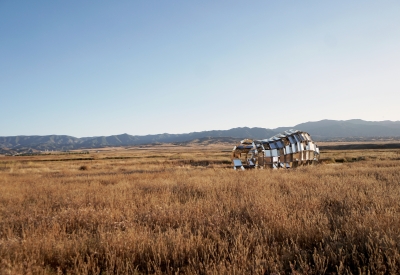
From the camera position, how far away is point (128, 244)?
4.33 m

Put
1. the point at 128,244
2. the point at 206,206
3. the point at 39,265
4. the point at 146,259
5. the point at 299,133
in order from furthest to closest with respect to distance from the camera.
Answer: the point at 299,133 < the point at 206,206 < the point at 128,244 < the point at 146,259 < the point at 39,265

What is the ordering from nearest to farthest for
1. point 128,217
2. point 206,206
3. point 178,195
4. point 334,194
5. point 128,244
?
point 128,244
point 128,217
point 206,206
point 334,194
point 178,195

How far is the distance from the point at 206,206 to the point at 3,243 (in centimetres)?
439

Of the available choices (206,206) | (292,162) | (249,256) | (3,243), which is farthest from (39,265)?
(292,162)

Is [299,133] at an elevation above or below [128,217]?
above

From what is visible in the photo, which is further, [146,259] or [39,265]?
[146,259]

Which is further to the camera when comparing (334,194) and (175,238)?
(334,194)

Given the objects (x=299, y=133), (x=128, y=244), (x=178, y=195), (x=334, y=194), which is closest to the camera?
(x=128, y=244)

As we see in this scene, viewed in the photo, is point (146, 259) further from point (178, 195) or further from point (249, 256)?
point (178, 195)

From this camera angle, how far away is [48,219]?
Answer: 19.9 ft

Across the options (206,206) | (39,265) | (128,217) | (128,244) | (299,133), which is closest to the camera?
(39,265)

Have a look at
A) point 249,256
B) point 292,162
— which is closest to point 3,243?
point 249,256

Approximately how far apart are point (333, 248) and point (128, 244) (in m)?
3.40

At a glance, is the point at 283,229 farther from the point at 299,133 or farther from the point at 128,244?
the point at 299,133
